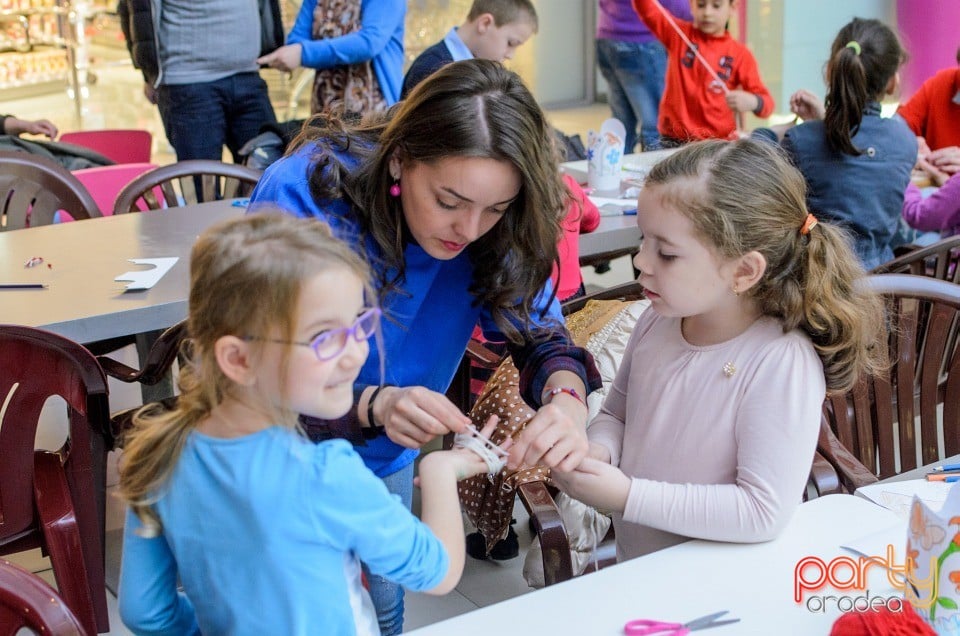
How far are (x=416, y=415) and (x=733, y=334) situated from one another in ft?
1.73

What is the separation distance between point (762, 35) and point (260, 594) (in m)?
6.73

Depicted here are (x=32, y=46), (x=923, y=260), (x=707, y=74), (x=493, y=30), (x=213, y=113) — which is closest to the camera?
(x=923, y=260)

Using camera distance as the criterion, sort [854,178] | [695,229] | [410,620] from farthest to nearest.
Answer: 1. [854,178]
2. [410,620]
3. [695,229]

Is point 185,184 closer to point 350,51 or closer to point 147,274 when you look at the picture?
point 350,51

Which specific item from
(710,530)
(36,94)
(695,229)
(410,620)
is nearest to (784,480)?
(710,530)

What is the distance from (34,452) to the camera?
2125 millimetres

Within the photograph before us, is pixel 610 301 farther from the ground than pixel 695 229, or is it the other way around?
pixel 695 229

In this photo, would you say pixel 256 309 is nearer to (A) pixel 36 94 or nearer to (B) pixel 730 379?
(B) pixel 730 379

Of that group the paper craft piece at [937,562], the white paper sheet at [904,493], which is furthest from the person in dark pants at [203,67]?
the paper craft piece at [937,562]

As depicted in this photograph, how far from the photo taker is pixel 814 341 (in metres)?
1.55

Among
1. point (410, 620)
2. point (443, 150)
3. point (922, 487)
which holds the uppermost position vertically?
point (443, 150)

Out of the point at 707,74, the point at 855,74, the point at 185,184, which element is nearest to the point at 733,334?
the point at 855,74

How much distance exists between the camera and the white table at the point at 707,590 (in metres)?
1.22

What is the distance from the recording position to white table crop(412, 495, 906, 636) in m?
1.22
